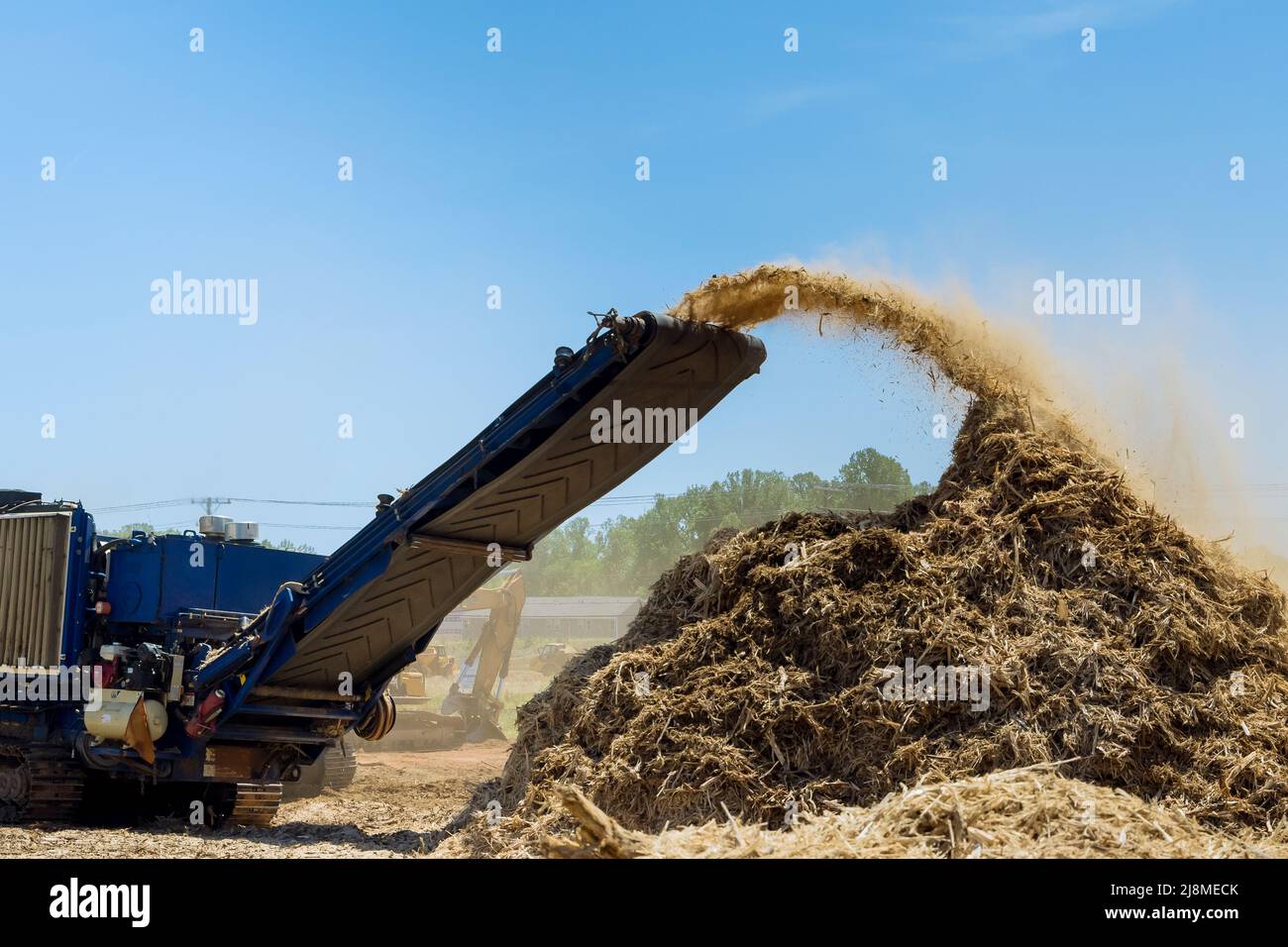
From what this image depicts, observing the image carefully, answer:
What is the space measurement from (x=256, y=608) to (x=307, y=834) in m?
2.38

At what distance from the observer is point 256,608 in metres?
12.4

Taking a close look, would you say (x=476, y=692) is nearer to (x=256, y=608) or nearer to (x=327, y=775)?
(x=327, y=775)

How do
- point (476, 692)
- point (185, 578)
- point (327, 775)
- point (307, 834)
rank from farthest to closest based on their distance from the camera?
point (476, 692) < point (327, 775) < point (185, 578) < point (307, 834)

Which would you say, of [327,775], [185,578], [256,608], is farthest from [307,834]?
[327,775]

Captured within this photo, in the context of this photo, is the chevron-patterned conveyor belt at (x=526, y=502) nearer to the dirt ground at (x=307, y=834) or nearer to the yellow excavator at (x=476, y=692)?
the dirt ground at (x=307, y=834)

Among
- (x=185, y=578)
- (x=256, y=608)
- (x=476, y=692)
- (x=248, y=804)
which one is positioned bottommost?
(x=476, y=692)

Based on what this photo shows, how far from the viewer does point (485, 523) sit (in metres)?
10.3

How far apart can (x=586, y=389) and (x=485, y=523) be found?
1.59 metres

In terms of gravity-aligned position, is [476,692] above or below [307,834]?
below

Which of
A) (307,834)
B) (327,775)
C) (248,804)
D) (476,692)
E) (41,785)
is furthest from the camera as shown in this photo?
(476,692)

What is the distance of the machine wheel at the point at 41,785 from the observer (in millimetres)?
11375

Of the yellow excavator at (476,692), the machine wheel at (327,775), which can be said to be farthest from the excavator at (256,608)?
the yellow excavator at (476,692)

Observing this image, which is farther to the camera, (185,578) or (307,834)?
(185,578)

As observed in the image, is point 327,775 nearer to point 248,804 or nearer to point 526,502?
point 248,804
